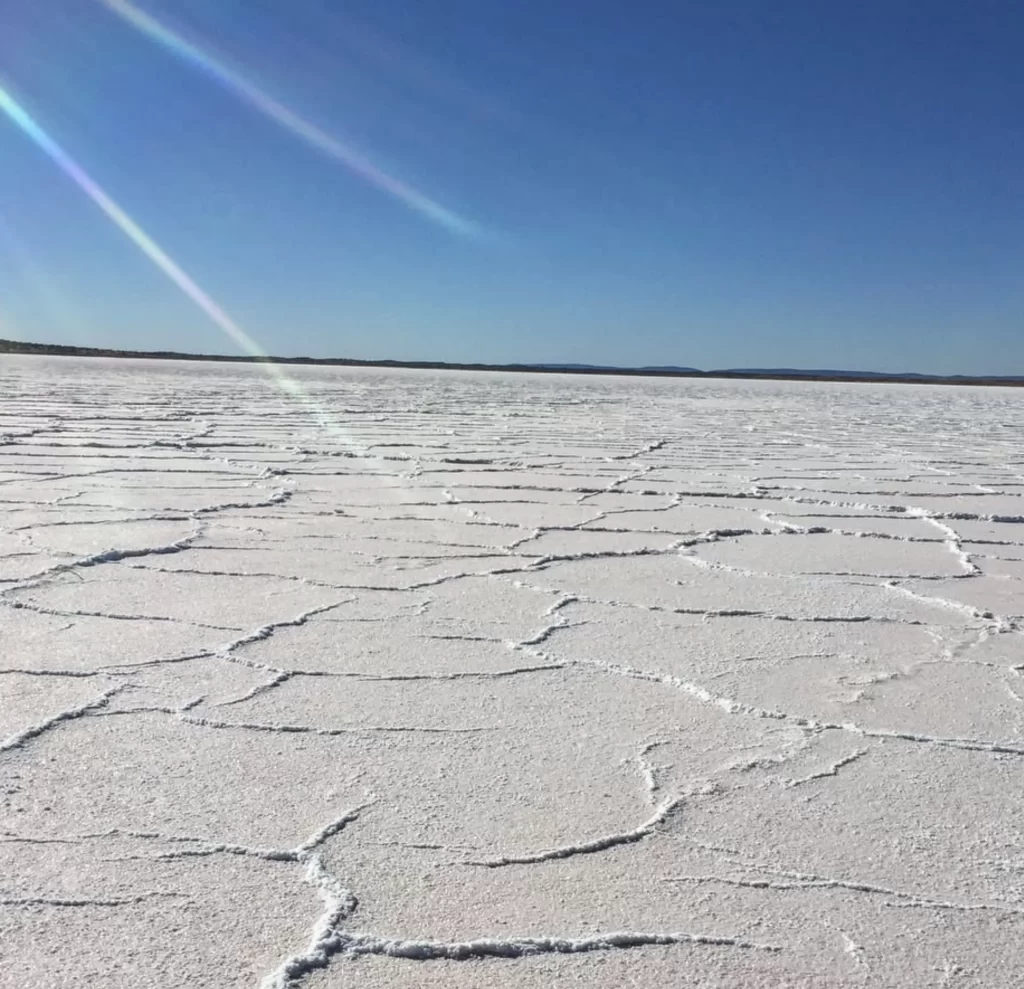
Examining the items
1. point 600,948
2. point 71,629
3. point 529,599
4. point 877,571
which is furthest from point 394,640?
point 877,571

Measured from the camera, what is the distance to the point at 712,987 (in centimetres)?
73

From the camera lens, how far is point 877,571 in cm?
214

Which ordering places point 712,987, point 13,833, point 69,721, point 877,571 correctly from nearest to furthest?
point 712,987 → point 13,833 → point 69,721 → point 877,571

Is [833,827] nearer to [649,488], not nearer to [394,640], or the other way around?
[394,640]

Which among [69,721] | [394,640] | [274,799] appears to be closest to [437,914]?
[274,799]

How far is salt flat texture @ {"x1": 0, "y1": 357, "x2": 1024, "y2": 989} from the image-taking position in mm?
779

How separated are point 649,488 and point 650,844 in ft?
8.00

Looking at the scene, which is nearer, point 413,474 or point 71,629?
point 71,629

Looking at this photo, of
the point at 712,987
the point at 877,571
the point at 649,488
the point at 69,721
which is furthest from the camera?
the point at 649,488

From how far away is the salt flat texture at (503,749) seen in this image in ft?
2.56

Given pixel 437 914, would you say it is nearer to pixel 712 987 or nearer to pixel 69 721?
pixel 712 987

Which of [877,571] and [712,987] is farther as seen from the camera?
[877,571]

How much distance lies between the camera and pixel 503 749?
3.76 ft

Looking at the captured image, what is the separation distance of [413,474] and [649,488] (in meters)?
0.78
